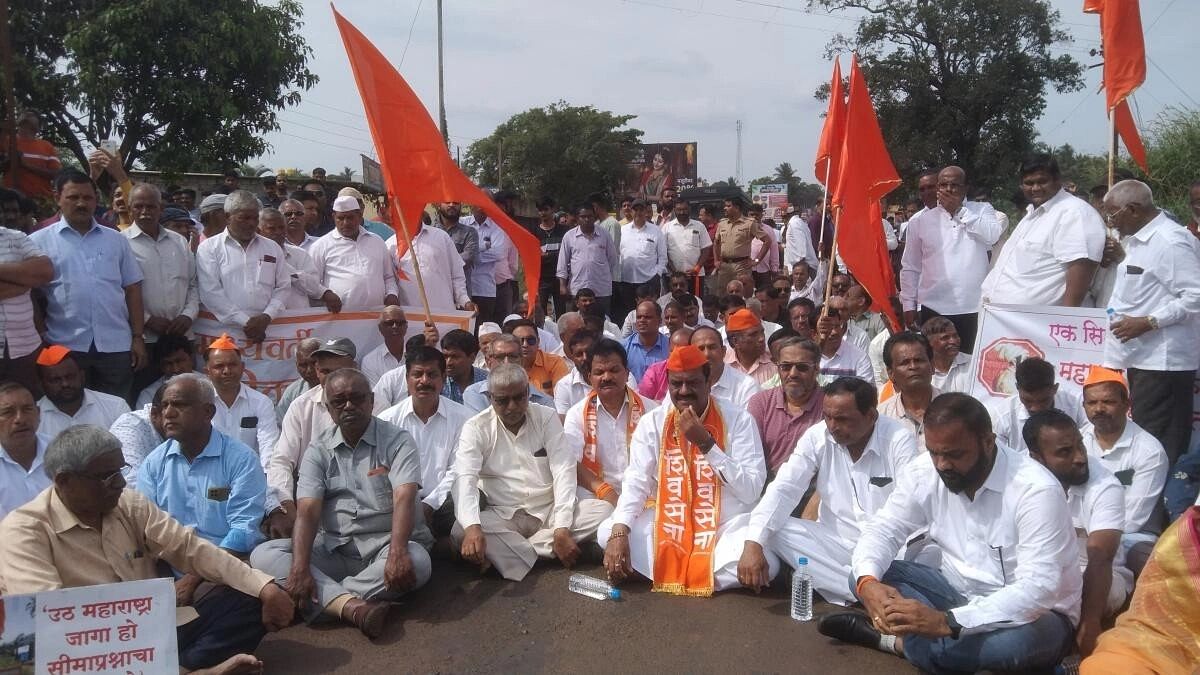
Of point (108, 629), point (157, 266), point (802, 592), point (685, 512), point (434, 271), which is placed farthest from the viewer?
point (434, 271)

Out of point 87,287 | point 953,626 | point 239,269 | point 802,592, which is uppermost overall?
point 239,269

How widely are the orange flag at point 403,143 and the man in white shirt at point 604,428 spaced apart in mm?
1904

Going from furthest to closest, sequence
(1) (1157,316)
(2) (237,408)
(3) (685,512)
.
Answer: (2) (237,408), (1) (1157,316), (3) (685,512)

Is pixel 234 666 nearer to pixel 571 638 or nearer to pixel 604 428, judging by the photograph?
pixel 571 638

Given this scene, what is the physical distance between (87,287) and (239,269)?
1.17 meters

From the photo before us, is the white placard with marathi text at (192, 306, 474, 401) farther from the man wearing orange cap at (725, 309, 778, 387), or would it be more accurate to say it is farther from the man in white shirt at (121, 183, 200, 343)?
the man wearing orange cap at (725, 309, 778, 387)

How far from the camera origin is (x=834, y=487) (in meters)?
5.08

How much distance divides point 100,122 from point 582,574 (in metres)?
15.4

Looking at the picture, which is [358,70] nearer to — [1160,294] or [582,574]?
[582,574]

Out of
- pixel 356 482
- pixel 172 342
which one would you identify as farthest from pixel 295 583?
pixel 172 342

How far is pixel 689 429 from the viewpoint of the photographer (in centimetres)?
516

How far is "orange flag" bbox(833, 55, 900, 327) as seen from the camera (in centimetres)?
781

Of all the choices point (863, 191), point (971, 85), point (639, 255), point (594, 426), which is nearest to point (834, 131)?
point (863, 191)

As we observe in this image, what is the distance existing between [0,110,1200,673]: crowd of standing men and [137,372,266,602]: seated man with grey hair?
0.05 ft
